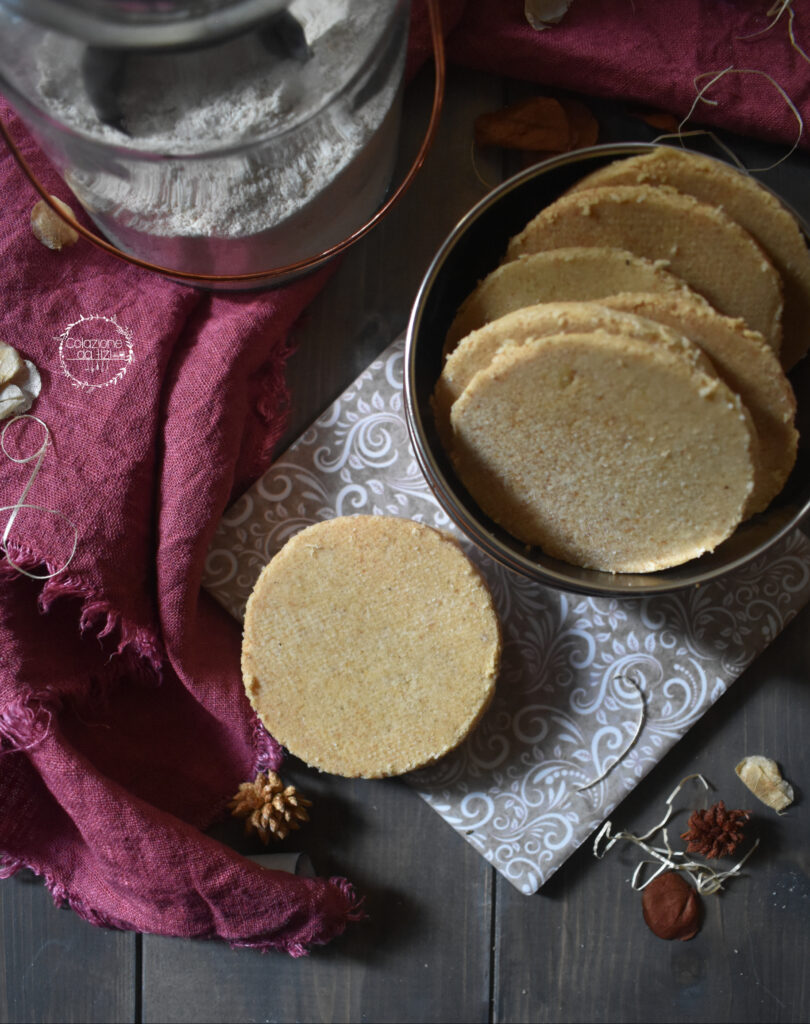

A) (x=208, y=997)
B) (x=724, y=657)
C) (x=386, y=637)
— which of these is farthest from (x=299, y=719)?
(x=724, y=657)

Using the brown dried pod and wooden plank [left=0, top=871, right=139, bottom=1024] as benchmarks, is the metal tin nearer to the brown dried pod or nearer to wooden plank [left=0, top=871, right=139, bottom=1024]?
the brown dried pod

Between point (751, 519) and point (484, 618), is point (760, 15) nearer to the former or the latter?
point (751, 519)

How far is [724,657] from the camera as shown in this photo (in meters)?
1.12

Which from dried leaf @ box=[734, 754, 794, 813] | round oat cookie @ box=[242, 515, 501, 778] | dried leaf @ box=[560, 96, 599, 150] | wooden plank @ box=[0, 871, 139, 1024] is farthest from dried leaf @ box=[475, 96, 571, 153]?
wooden plank @ box=[0, 871, 139, 1024]

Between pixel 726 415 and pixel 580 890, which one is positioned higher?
pixel 726 415

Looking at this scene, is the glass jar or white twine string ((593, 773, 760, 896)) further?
white twine string ((593, 773, 760, 896))

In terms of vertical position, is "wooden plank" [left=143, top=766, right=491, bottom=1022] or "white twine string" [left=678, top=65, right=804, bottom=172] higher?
"white twine string" [left=678, top=65, right=804, bottom=172]

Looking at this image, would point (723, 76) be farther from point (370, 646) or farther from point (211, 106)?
point (370, 646)

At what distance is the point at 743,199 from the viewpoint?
95 centimetres

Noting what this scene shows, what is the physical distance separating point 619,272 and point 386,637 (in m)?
0.50

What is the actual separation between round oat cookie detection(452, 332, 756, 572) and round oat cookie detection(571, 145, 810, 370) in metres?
0.19

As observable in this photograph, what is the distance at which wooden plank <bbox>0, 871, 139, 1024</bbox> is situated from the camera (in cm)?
119

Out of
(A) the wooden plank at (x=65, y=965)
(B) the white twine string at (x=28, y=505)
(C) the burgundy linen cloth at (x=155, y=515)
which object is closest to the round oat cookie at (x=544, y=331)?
(C) the burgundy linen cloth at (x=155, y=515)

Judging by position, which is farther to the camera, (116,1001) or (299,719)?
(116,1001)
